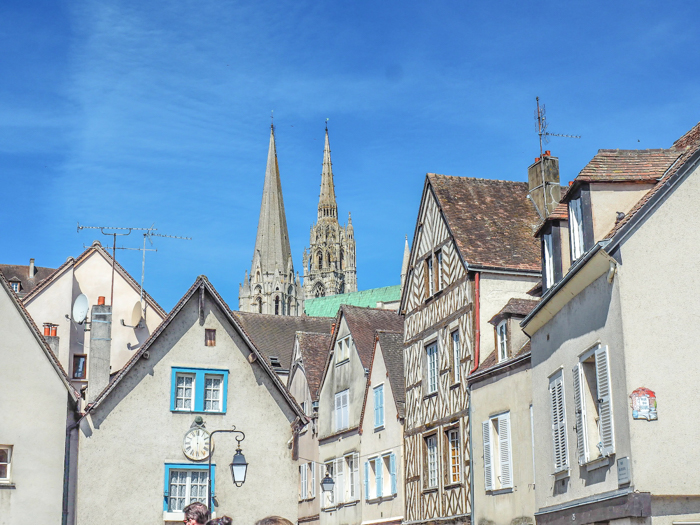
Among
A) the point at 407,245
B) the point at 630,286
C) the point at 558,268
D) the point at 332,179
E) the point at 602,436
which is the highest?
the point at 332,179

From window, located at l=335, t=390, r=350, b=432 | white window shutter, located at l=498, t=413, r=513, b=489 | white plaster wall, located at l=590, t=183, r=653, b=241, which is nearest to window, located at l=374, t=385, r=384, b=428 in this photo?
window, located at l=335, t=390, r=350, b=432

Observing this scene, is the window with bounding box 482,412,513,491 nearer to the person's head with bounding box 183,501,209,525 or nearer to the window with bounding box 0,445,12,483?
the window with bounding box 0,445,12,483

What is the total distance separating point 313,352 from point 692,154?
82.8 ft

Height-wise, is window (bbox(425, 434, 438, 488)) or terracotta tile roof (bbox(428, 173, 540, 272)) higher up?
terracotta tile roof (bbox(428, 173, 540, 272))

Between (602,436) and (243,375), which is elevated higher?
(243,375)

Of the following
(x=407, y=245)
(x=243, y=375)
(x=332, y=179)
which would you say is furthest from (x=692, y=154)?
(x=332, y=179)

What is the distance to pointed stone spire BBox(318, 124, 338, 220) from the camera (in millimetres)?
153250

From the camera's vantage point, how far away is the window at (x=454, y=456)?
22.8 meters

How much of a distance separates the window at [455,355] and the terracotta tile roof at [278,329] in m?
20.8

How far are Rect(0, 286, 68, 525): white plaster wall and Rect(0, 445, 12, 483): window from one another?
3.7 inches

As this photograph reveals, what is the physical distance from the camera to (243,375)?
23.5m

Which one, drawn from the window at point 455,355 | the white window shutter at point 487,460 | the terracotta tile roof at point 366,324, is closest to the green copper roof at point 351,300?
the terracotta tile roof at point 366,324

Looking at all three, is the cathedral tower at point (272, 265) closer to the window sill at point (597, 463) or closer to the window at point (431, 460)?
the window at point (431, 460)

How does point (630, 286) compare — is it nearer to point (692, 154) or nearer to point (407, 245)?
point (692, 154)
